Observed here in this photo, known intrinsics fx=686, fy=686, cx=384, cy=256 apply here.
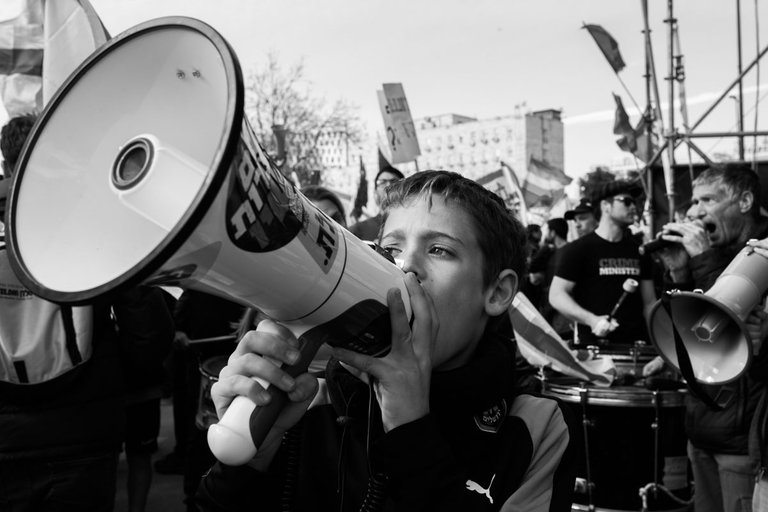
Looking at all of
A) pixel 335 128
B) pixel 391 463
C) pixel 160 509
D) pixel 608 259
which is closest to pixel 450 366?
pixel 391 463

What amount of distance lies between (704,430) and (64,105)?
9.96ft

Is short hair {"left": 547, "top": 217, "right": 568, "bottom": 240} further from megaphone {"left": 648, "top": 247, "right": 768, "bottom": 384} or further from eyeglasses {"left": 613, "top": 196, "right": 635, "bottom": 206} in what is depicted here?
megaphone {"left": 648, "top": 247, "right": 768, "bottom": 384}

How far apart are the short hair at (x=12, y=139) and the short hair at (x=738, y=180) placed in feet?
9.65

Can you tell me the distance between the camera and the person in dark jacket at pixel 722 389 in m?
2.98

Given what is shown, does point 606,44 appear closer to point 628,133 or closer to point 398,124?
point 628,133

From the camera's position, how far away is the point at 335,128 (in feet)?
92.7

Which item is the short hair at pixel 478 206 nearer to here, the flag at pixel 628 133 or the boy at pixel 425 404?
the boy at pixel 425 404

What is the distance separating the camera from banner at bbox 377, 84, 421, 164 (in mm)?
8203

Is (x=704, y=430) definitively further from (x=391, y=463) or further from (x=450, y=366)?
(x=391, y=463)

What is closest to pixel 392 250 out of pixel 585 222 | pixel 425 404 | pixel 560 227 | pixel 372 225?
pixel 425 404

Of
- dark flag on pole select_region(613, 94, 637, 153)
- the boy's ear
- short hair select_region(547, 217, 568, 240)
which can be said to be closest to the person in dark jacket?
the boy's ear

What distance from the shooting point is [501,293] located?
1.54m

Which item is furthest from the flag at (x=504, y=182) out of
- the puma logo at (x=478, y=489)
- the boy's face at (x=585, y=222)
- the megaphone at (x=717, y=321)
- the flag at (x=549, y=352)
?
the puma logo at (x=478, y=489)

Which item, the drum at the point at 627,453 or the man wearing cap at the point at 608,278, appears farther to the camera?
the man wearing cap at the point at 608,278
